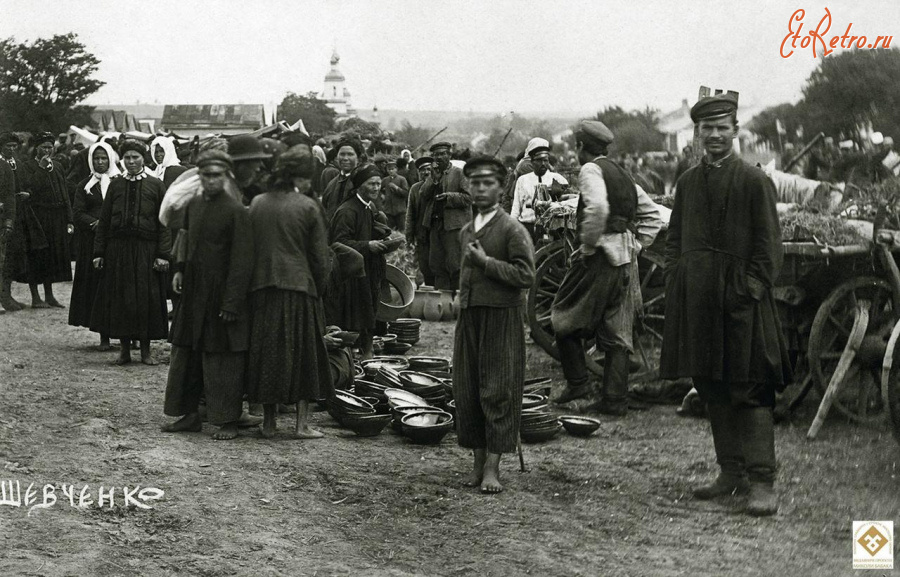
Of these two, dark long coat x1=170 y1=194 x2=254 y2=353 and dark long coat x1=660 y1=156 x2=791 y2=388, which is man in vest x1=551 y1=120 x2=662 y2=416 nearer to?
dark long coat x1=660 y1=156 x2=791 y2=388

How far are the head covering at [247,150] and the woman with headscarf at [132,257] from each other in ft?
8.06

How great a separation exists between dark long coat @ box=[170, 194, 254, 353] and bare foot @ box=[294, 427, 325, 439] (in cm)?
71

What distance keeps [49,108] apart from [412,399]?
29.2 metres

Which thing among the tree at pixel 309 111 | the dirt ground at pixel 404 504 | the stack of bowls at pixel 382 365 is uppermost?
the tree at pixel 309 111

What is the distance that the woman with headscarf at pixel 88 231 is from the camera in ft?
34.3

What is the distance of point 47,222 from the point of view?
13344mm

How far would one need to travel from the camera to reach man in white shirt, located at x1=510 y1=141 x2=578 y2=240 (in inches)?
436

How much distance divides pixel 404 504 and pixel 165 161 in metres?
7.10

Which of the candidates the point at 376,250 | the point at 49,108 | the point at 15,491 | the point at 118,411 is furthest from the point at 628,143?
the point at 15,491

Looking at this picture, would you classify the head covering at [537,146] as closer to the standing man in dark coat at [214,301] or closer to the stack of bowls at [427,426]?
the stack of bowls at [427,426]

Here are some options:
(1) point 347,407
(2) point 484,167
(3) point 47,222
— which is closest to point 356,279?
(1) point 347,407

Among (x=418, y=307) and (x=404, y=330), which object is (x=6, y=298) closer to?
(x=418, y=307)

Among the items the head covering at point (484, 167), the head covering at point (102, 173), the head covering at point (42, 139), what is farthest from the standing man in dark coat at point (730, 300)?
the head covering at point (42, 139)

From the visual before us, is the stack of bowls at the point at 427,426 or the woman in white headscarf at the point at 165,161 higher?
the woman in white headscarf at the point at 165,161
